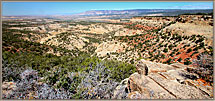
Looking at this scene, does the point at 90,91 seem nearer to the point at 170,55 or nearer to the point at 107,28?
the point at 170,55

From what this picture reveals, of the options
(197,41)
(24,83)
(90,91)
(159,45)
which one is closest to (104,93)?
(90,91)

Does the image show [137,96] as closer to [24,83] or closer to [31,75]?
[24,83]

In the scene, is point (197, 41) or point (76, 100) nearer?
point (76, 100)

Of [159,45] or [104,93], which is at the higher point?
[159,45]

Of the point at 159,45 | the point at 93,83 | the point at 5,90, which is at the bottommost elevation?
the point at 5,90

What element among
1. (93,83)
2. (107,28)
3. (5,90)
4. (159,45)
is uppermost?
(107,28)

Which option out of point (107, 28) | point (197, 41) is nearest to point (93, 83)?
point (197, 41)

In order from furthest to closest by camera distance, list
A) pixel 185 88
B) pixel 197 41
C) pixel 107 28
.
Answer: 1. pixel 107 28
2. pixel 197 41
3. pixel 185 88

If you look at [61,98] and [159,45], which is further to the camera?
[159,45]

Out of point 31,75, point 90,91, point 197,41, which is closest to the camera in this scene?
point 90,91
